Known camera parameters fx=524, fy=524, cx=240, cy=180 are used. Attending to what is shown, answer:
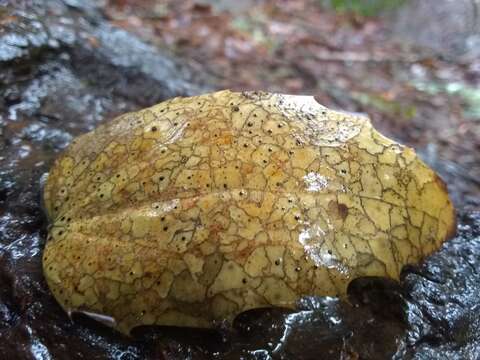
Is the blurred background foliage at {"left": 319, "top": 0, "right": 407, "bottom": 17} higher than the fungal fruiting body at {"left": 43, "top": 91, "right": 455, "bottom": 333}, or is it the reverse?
the fungal fruiting body at {"left": 43, "top": 91, "right": 455, "bottom": 333}

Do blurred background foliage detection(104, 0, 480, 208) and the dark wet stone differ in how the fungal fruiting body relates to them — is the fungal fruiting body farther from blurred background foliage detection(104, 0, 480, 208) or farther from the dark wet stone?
blurred background foliage detection(104, 0, 480, 208)

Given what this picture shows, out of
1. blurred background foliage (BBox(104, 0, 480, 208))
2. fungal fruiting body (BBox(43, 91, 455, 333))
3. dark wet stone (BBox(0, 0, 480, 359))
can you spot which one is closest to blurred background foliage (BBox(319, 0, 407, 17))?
blurred background foliage (BBox(104, 0, 480, 208))

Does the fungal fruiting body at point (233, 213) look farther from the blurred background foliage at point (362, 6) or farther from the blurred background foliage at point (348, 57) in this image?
the blurred background foliage at point (362, 6)

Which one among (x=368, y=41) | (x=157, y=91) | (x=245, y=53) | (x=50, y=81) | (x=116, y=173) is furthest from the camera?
(x=368, y=41)

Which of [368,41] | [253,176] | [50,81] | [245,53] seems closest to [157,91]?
[50,81]

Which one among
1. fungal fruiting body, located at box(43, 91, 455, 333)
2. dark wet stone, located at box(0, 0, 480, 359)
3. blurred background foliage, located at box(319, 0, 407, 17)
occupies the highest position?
fungal fruiting body, located at box(43, 91, 455, 333)

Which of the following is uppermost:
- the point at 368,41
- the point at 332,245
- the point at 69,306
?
the point at 332,245

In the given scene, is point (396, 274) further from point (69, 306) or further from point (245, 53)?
point (245, 53)

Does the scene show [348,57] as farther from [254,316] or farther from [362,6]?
[254,316]

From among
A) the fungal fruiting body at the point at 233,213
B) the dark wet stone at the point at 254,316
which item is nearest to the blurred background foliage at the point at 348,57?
the dark wet stone at the point at 254,316
